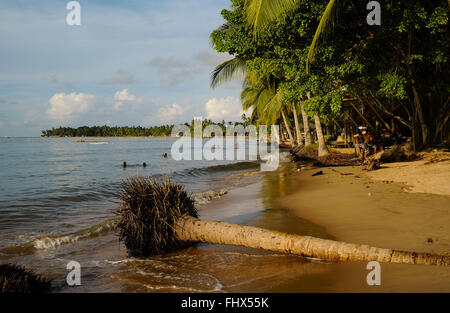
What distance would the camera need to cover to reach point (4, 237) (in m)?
8.30

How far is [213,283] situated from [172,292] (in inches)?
23.0

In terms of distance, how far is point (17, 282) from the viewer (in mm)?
4164

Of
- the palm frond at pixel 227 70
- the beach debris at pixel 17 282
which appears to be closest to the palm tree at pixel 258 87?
the palm frond at pixel 227 70

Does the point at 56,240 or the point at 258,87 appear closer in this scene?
the point at 56,240

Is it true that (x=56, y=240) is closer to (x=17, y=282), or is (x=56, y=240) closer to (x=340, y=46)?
(x=17, y=282)

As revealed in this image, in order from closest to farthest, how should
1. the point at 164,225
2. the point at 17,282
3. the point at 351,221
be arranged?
the point at 17,282
the point at 164,225
the point at 351,221

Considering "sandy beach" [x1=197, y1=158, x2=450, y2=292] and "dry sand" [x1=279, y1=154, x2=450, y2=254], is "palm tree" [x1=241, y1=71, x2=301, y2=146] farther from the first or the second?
"sandy beach" [x1=197, y1=158, x2=450, y2=292]

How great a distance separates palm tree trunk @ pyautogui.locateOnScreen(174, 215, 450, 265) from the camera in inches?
162

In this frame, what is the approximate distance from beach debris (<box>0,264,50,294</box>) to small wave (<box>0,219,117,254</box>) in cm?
250

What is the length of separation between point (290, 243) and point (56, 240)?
5.75m

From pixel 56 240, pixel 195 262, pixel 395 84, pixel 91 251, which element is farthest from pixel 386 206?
pixel 56 240

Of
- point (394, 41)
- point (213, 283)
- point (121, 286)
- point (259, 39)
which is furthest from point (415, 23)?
point (121, 286)

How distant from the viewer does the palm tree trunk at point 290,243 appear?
412 cm

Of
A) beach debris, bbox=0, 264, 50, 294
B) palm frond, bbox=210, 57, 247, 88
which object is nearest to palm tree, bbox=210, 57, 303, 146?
palm frond, bbox=210, 57, 247, 88
